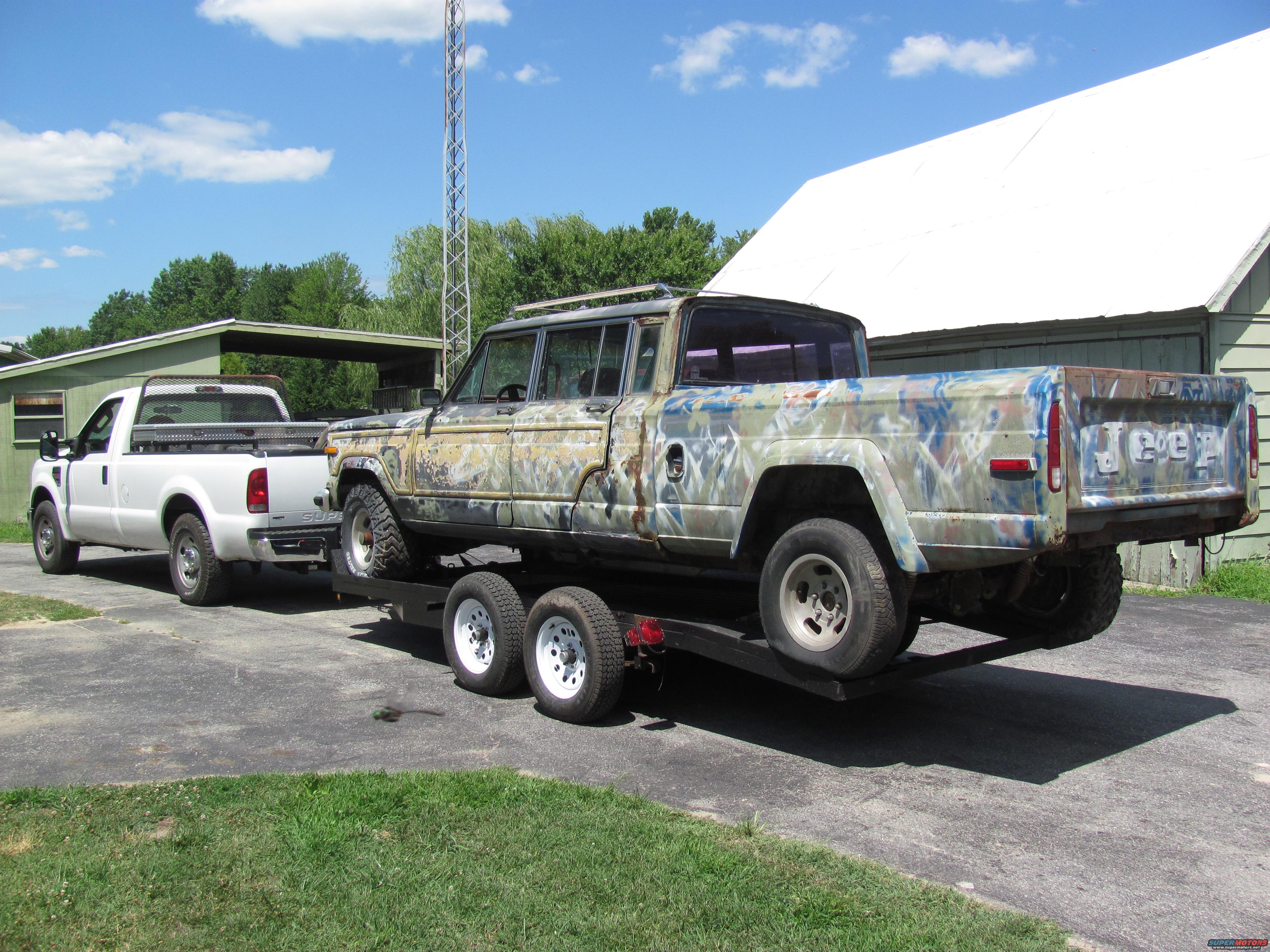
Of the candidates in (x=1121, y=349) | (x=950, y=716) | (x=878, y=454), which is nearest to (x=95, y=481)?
(x=950, y=716)

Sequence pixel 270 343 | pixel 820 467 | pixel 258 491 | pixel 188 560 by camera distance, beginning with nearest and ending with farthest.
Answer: pixel 820 467 < pixel 258 491 < pixel 188 560 < pixel 270 343

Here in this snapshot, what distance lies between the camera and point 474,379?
746 centimetres

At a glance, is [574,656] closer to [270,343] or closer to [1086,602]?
[1086,602]

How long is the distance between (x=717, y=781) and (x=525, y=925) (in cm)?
179

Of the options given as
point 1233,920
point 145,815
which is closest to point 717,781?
point 1233,920

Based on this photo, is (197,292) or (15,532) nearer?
(15,532)

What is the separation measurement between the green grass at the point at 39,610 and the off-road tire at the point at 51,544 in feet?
6.74

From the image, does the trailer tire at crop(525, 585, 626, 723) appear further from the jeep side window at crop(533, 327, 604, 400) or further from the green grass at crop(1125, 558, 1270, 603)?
the green grass at crop(1125, 558, 1270, 603)

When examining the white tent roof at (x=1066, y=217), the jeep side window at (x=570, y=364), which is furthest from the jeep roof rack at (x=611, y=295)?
the white tent roof at (x=1066, y=217)

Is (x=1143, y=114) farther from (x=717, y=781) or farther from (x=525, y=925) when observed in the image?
(x=525, y=925)

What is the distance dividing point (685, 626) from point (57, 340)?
478ft

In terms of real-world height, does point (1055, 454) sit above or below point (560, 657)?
above

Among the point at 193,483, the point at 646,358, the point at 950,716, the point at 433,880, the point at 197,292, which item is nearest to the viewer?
the point at 433,880

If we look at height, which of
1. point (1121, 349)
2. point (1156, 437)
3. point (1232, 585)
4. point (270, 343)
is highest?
point (270, 343)
